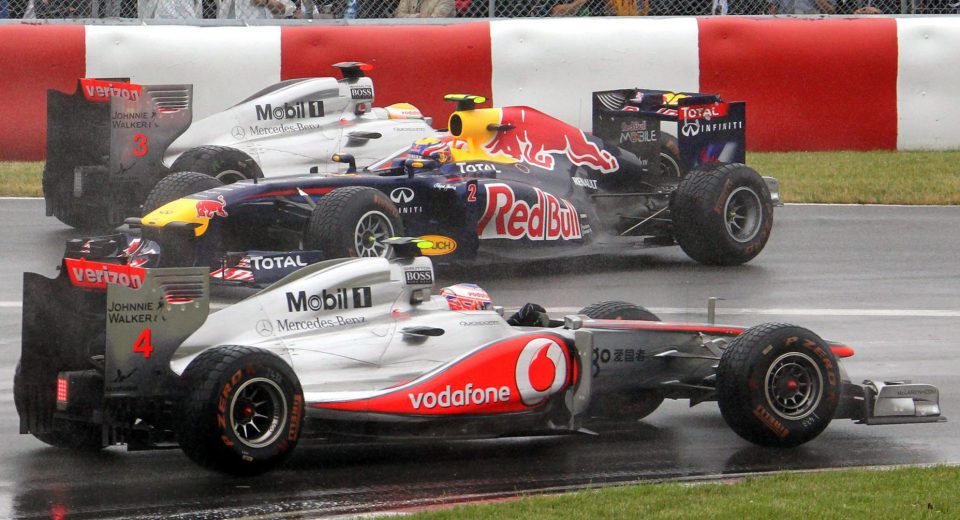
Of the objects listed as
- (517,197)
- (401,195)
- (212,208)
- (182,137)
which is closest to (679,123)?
(517,197)

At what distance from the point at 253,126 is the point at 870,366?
6724 mm

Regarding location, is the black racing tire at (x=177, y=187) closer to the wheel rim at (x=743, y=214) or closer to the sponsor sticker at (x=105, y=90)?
the sponsor sticker at (x=105, y=90)

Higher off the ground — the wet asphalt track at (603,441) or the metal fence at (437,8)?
the metal fence at (437,8)

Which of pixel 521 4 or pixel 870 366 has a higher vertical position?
pixel 521 4

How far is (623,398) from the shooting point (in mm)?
8492

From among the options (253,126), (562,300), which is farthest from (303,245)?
(253,126)

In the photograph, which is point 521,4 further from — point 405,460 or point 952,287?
point 405,460

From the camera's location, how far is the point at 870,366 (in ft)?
33.1

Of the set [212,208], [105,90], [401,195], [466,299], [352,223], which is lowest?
[466,299]

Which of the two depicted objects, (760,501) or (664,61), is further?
(664,61)

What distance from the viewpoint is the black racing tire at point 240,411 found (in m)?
7.01

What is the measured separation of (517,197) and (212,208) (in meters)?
2.49

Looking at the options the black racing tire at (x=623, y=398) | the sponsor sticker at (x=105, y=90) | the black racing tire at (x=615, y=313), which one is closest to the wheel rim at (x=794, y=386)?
the black racing tire at (x=623, y=398)

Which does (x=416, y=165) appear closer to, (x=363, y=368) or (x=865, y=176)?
(x=363, y=368)
